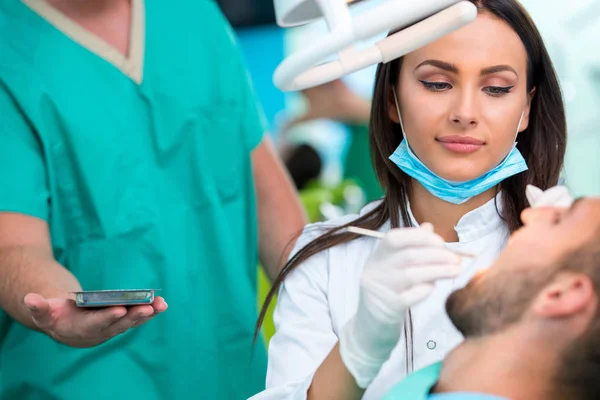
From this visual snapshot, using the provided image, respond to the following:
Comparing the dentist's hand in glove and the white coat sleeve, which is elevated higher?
the dentist's hand in glove

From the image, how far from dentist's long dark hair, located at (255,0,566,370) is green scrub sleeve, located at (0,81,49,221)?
1.68 feet

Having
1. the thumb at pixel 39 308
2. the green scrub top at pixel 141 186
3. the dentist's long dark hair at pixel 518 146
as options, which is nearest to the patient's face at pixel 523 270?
the dentist's long dark hair at pixel 518 146

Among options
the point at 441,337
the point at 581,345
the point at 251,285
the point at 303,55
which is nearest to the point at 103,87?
the point at 251,285

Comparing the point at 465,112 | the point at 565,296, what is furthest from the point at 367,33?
the point at 565,296

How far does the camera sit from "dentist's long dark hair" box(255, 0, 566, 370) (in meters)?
1.52

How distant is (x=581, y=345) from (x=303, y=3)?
633 millimetres

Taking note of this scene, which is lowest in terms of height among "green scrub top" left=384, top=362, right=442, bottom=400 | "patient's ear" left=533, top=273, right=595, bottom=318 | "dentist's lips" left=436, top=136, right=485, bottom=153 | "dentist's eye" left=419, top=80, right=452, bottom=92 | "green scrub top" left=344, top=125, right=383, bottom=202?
"green scrub top" left=344, top=125, right=383, bottom=202

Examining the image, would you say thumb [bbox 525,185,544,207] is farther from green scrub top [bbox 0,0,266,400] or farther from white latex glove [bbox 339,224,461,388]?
green scrub top [bbox 0,0,266,400]

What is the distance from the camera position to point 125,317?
1354mm

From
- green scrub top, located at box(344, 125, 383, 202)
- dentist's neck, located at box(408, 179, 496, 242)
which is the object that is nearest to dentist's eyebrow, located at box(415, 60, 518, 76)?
dentist's neck, located at box(408, 179, 496, 242)

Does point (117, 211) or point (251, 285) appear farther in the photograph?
point (251, 285)

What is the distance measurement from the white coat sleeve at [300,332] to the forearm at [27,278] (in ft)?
1.26

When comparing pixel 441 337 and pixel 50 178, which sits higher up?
pixel 50 178

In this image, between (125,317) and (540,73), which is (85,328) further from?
(540,73)
